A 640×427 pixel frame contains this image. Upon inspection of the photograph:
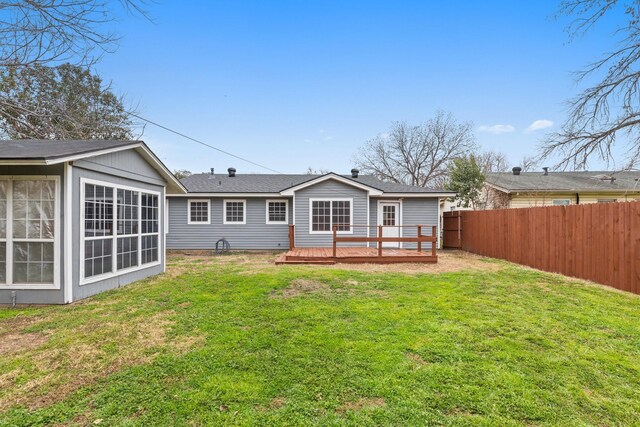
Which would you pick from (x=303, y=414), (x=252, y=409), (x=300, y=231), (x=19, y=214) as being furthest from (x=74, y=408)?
(x=300, y=231)

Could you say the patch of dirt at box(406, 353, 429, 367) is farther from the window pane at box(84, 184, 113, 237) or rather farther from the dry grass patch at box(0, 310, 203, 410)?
the window pane at box(84, 184, 113, 237)

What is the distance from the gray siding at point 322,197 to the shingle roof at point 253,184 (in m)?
0.50

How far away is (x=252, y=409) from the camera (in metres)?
2.31

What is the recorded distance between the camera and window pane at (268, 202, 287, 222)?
13.2 m

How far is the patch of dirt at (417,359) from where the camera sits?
301 cm

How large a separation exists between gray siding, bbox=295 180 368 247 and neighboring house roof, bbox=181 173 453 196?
0.28 meters

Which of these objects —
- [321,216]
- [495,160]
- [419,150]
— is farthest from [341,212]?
[495,160]

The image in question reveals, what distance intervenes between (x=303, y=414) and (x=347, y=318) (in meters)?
2.14

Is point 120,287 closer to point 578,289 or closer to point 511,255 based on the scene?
point 578,289

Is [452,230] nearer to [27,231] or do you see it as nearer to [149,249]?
[149,249]

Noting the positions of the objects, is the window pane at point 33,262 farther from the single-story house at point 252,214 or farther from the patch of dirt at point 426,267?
the single-story house at point 252,214

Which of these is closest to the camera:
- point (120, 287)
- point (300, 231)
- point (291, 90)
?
point (120, 287)

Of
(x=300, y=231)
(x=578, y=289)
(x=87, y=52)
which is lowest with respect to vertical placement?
(x=578, y=289)

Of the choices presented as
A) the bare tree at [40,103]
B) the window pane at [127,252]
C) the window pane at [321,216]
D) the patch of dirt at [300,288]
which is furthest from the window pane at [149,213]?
the window pane at [321,216]
